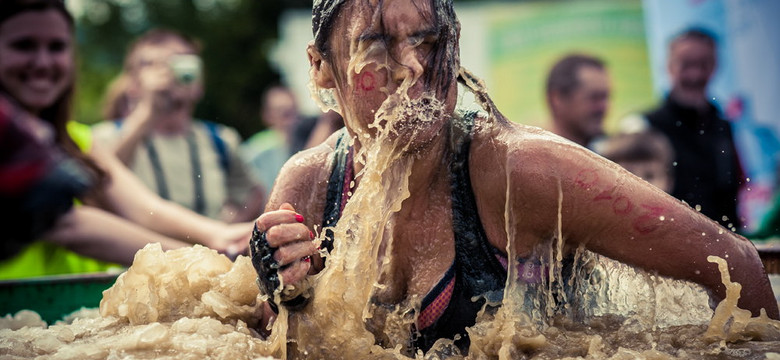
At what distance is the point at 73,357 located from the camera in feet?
8.18

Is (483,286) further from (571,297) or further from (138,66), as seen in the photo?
(138,66)

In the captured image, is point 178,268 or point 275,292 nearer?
point 275,292

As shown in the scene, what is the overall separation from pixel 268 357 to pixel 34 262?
2754 mm

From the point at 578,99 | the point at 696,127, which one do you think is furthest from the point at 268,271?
the point at 696,127

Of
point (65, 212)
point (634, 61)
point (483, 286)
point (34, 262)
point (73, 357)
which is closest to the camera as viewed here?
point (73, 357)

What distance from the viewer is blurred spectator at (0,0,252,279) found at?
418 cm

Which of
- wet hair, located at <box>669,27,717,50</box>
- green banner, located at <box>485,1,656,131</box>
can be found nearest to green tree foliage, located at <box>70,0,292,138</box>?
green banner, located at <box>485,1,656,131</box>

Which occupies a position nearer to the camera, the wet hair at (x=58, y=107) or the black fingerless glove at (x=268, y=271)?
the black fingerless glove at (x=268, y=271)

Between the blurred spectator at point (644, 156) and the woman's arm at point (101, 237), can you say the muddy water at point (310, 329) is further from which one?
the blurred spectator at point (644, 156)

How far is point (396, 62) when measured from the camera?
8.30 ft

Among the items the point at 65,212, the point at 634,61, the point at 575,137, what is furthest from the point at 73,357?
the point at 634,61

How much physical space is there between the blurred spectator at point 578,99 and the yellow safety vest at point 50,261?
3.42 meters

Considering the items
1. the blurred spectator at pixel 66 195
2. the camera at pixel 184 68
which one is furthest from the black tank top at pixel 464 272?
the camera at pixel 184 68

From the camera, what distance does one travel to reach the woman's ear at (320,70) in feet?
9.05
